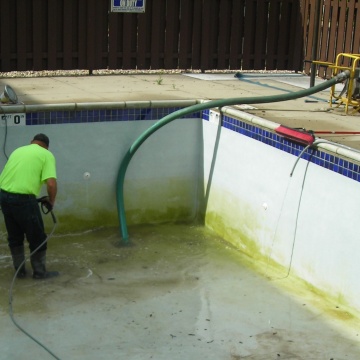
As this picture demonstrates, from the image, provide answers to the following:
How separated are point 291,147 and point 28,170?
281 centimetres

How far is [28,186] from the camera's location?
8.08 m

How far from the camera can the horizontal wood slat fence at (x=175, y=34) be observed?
1275 cm

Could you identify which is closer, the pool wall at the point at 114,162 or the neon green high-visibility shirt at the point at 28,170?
the neon green high-visibility shirt at the point at 28,170

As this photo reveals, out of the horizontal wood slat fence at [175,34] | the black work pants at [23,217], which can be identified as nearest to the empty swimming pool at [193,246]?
the black work pants at [23,217]

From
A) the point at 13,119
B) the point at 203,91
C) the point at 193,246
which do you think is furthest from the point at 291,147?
the point at 13,119

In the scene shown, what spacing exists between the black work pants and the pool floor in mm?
483

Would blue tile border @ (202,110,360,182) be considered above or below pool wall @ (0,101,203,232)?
above

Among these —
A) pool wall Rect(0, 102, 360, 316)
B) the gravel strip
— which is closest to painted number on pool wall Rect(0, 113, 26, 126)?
pool wall Rect(0, 102, 360, 316)

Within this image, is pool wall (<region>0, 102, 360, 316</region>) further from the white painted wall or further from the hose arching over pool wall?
the hose arching over pool wall

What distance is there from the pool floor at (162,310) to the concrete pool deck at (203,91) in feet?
5.90

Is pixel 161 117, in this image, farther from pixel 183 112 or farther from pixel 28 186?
pixel 28 186

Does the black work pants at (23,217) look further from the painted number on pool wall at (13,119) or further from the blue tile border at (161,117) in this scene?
the blue tile border at (161,117)

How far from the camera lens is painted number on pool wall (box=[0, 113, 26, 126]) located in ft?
30.4

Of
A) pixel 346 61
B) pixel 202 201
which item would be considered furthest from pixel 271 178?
pixel 346 61
